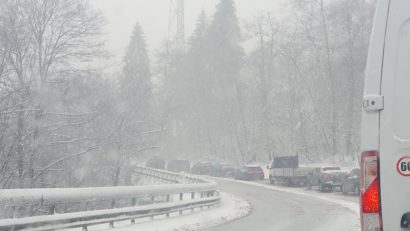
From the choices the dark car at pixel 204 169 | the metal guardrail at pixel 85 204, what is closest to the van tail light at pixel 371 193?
the metal guardrail at pixel 85 204

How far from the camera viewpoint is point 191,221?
59.0 feet

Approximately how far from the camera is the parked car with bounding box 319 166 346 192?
34906 millimetres

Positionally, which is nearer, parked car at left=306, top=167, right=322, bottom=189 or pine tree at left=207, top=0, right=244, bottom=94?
parked car at left=306, top=167, right=322, bottom=189

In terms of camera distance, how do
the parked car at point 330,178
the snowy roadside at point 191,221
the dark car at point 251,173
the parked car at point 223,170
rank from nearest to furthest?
1. the snowy roadside at point 191,221
2. the parked car at point 330,178
3. the dark car at point 251,173
4. the parked car at point 223,170

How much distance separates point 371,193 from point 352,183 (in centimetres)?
2956

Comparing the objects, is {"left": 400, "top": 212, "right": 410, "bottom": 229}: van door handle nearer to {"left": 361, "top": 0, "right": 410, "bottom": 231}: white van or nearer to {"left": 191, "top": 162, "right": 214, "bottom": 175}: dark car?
{"left": 361, "top": 0, "right": 410, "bottom": 231}: white van

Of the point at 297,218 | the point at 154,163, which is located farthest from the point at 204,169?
the point at 297,218

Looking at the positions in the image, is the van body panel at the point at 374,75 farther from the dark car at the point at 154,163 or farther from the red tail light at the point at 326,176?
the dark car at the point at 154,163

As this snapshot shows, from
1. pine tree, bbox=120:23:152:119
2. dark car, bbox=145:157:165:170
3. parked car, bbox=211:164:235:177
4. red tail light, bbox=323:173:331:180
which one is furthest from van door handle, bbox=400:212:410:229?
parked car, bbox=211:164:235:177

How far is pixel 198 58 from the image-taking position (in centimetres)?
7294

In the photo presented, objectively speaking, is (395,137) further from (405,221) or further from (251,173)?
(251,173)

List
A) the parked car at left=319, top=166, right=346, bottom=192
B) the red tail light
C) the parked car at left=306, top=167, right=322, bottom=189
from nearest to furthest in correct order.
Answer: the parked car at left=319, top=166, right=346, bottom=192 → the red tail light → the parked car at left=306, top=167, right=322, bottom=189

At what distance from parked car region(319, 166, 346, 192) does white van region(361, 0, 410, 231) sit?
3134cm

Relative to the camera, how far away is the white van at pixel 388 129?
12.4 feet
